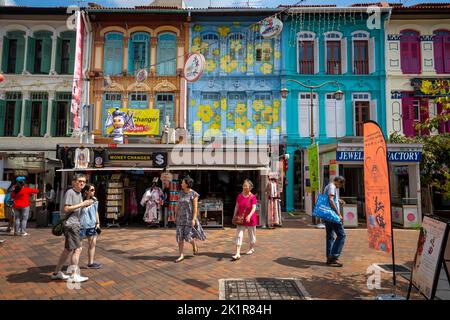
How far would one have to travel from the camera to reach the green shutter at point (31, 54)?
1530 cm

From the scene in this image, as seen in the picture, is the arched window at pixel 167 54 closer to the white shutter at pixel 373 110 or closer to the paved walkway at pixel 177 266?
the paved walkway at pixel 177 266

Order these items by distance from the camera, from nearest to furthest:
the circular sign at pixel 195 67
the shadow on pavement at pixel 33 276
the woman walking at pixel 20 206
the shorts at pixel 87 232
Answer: the shadow on pavement at pixel 33 276
the shorts at pixel 87 232
the woman walking at pixel 20 206
the circular sign at pixel 195 67

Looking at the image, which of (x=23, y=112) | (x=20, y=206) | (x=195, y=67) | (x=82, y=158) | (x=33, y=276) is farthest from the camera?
(x=23, y=112)

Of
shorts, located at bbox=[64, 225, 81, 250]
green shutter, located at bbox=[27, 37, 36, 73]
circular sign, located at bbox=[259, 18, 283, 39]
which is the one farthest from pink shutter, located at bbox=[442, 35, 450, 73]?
green shutter, located at bbox=[27, 37, 36, 73]

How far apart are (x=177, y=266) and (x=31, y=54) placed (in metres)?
15.9

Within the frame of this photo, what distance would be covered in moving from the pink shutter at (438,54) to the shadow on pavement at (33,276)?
18.8 metres

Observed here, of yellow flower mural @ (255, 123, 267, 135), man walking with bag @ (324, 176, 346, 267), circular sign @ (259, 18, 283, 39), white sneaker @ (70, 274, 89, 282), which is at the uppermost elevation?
circular sign @ (259, 18, 283, 39)

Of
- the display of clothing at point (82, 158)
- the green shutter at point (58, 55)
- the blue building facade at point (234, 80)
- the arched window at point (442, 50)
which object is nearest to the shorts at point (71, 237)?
the display of clothing at point (82, 158)

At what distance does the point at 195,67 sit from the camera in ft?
29.8

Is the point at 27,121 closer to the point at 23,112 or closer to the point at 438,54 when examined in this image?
the point at 23,112

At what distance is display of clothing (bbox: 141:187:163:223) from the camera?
31.9 feet

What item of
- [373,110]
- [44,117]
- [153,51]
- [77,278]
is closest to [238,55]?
[153,51]

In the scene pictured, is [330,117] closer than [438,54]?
No

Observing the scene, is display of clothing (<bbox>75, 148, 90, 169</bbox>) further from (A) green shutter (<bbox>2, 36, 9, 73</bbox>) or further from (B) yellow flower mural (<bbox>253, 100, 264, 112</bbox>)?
(A) green shutter (<bbox>2, 36, 9, 73</bbox>)
